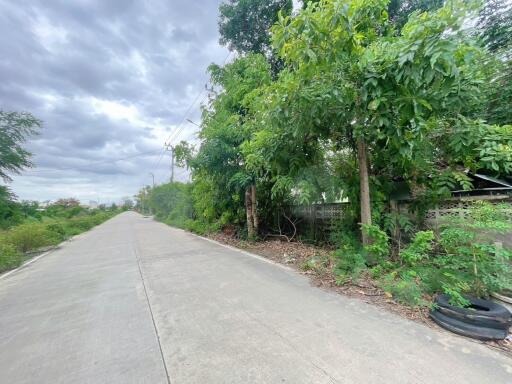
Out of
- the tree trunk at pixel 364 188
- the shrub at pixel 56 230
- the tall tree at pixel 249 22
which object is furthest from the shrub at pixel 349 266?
the shrub at pixel 56 230

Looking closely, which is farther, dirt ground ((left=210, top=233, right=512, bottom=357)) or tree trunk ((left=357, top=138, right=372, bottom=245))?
tree trunk ((left=357, top=138, right=372, bottom=245))

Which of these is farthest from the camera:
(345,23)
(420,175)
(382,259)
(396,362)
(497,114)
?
(497,114)

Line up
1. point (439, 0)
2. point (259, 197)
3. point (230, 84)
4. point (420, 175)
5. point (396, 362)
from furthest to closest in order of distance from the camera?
point (259, 197)
point (230, 84)
point (439, 0)
point (420, 175)
point (396, 362)

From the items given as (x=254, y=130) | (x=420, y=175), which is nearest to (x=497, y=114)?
(x=420, y=175)

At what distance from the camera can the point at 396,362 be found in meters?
1.93

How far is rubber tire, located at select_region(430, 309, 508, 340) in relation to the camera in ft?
7.16

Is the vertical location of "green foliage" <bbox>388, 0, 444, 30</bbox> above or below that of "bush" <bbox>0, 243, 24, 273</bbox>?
above

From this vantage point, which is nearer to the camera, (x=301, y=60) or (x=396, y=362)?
(x=396, y=362)

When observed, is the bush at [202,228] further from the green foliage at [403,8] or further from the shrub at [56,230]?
the green foliage at [403,8]

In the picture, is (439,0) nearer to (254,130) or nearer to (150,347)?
(254,130)

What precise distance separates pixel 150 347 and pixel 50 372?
0.78 m

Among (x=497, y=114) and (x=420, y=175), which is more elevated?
(x=497, y=114)

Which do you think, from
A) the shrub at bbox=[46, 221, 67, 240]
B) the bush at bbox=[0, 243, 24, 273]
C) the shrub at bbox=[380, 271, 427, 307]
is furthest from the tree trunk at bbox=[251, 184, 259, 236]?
the shrub at bbox=[46, 221, 67, 240]

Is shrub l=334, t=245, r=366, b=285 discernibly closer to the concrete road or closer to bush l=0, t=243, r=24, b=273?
the concrete road
